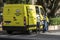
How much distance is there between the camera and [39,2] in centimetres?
3111

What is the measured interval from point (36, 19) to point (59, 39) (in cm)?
445

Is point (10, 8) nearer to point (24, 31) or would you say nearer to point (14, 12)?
point (14, 12)

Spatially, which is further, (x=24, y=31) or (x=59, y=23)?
(x=59, y=23)

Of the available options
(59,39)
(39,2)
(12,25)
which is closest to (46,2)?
(39,2)

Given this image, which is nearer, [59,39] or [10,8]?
[59,39]

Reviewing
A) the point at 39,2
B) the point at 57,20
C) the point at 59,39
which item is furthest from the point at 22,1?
the point at 59,39

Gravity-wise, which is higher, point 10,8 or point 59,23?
point 10,8

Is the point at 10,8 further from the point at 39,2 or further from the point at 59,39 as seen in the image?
the point at 39,2

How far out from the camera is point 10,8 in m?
22.2

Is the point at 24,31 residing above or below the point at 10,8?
below

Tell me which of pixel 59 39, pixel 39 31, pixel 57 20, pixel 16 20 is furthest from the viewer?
pixel 57 20

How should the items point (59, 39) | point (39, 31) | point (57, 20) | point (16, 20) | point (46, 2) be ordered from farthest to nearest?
point (46, 2)
point (57, 20)
point (39, 31)
point (16, 20)
point (59, 39)

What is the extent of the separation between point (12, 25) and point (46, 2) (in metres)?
10.5

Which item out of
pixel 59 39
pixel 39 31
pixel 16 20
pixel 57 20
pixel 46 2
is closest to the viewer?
pixel 59 39
